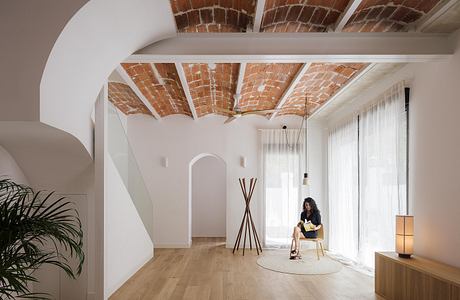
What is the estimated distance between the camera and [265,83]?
5.93 m

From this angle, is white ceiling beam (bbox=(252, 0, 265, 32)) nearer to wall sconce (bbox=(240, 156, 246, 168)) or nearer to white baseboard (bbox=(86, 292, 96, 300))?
white baseboard (bbox=(86, 292, 96, 300))

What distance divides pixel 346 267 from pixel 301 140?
120 inches

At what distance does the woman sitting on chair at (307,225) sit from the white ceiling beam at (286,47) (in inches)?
148

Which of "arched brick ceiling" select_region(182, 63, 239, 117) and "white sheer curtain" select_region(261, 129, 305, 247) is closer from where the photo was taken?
"arched brick ceiling" select_region(182, 63, 239, 117)

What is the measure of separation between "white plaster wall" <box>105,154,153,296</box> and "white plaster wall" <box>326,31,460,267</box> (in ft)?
11.7

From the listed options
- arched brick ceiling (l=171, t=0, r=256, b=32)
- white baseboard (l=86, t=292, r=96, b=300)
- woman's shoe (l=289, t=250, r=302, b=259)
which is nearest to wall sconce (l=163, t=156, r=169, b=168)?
woman's shoe (l=289, t=250, r=302, b=259)

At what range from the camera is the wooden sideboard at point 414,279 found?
3384 millimetres

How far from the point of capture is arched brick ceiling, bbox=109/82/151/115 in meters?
6.14

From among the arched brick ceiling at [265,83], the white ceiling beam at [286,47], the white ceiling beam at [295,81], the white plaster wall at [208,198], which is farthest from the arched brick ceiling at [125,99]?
the white plaster wall at [208,198]

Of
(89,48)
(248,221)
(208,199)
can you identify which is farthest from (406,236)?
(208,199)

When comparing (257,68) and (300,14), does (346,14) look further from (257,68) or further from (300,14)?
(257,68)

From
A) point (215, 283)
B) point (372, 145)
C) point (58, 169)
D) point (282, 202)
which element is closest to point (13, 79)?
point (58, 169)

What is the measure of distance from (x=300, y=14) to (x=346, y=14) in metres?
0.41

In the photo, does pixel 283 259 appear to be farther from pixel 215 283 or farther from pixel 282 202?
pixel 215 283
